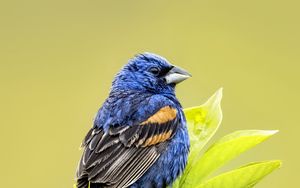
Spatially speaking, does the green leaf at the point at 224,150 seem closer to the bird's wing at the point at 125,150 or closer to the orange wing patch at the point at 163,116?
the bird's wing at the point at 125,150

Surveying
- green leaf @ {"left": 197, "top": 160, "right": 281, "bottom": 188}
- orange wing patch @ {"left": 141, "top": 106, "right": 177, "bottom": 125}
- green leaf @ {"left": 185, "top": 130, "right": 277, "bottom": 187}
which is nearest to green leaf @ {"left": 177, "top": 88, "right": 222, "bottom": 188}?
green leaf @ {"left": 185, "top": 130, "right": 277, "bottom": 187}

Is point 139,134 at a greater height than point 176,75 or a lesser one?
lesser

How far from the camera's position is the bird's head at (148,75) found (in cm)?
461

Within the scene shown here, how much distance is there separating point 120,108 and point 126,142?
18 cm

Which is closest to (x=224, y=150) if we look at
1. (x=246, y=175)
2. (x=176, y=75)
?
(x=246, y=175)

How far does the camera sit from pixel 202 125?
3502 mm

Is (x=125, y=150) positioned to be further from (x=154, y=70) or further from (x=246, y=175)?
(x=246, y=175)

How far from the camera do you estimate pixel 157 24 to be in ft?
23.4

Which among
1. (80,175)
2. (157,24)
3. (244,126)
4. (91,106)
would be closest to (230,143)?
(80,175)

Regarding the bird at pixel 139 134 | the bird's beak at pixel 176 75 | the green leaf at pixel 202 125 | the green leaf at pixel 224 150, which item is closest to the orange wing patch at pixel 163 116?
the bird at pixel 139 134

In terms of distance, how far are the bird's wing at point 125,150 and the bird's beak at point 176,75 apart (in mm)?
174

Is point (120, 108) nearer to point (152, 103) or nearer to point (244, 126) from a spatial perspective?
point (152, 103)

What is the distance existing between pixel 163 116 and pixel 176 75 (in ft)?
0.87

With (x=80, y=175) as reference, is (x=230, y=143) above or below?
above
